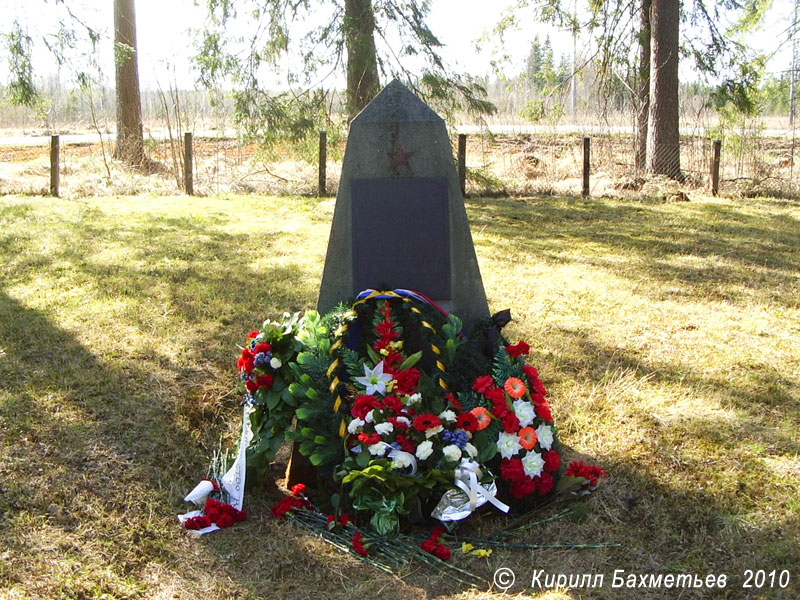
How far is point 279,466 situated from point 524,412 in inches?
49.3

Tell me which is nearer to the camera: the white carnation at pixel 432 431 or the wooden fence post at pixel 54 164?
the white carnation at pixel 432 431

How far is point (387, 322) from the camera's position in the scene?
334 cm

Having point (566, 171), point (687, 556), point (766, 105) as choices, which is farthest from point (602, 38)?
point (687, 556)

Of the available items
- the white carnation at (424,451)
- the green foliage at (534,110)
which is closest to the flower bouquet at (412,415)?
the white carnation at (424,451)

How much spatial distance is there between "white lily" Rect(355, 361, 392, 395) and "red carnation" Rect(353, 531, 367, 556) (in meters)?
0.60

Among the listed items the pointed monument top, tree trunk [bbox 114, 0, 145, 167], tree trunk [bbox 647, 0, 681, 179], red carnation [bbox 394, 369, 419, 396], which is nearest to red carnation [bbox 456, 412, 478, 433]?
red carnation [bbox 394, 369, 419, 396]

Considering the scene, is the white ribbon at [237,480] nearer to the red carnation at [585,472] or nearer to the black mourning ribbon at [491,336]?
the black mourning ribbon at [491,336]

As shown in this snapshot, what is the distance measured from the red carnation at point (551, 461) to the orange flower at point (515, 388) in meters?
0.28

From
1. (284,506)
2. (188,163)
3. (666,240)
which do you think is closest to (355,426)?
(284,506)

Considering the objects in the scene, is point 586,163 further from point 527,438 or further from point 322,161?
point 527,438

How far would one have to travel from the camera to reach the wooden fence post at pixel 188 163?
1173cm

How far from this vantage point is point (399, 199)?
3.65 m

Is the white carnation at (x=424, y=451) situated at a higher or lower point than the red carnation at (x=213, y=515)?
higher

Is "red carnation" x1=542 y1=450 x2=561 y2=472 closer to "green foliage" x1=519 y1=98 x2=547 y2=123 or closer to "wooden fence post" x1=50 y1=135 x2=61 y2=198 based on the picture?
"wooden fence post" x1=50 y1=135 x2=61 y2=198
